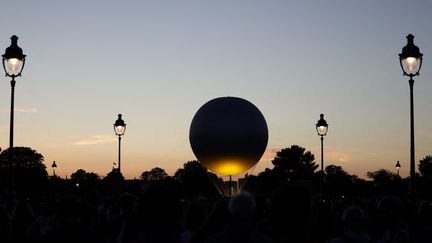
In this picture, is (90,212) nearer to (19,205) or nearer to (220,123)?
(19,205)

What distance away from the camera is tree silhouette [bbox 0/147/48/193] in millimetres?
129875

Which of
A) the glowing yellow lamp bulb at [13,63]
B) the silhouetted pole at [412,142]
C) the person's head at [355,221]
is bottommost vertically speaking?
the person's head at [355,221]

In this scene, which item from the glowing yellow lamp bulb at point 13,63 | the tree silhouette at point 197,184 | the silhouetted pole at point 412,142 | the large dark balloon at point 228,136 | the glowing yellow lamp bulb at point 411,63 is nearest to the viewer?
the silhouetted pole at point 412,142

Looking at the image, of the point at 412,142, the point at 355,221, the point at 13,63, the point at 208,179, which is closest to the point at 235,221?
the point at 355,221

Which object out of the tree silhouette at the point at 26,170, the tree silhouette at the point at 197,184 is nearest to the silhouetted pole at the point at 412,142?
the tree silhouette at the point at 26,170

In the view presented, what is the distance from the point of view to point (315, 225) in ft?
17.6

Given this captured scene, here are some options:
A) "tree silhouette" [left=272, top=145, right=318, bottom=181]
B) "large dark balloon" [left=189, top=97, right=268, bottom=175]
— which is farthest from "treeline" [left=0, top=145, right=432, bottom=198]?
"large dark balloon" [left=189, top=97, right=268, bottom=175]

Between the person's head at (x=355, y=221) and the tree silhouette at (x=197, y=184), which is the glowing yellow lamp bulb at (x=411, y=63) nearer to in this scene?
the person's head at (x=355, y=221)

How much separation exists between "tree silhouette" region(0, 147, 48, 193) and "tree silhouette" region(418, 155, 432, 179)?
86.2 m

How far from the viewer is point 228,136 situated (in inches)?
1436

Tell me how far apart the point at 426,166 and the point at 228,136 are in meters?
147

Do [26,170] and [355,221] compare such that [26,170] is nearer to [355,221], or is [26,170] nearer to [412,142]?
[412,142]

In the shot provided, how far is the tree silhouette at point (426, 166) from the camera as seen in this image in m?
166

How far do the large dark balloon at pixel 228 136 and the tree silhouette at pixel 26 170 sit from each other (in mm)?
82788
